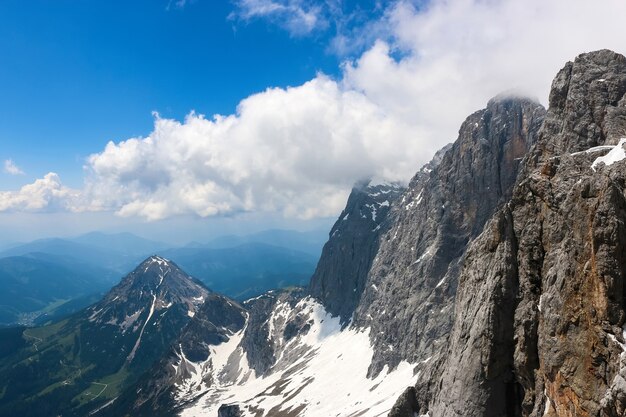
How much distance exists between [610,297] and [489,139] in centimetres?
13260

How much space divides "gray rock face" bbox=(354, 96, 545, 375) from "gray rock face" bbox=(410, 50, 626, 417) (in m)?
88.0

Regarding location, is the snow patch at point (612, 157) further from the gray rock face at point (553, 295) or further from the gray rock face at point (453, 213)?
the gray rock face at point (453, 213)

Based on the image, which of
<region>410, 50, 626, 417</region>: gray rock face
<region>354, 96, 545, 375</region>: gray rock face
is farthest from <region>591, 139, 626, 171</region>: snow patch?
<region>354, 96, 545, 375</region>: gray rock face

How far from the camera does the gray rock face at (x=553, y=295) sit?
32.4 metres

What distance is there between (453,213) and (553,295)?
13220cm

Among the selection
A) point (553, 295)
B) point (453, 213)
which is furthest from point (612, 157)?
point (453, 213)

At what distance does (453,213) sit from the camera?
165375mm

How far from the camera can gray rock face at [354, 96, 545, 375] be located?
144475 mm

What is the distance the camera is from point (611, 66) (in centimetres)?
6438

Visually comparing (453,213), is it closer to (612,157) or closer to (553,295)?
(612,157)

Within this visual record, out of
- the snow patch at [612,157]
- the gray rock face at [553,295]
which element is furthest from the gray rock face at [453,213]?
the snow patch at [612,157]

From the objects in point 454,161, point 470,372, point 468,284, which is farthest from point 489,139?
point 470,372

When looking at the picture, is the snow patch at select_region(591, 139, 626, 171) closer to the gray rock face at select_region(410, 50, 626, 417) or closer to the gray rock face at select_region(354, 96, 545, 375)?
the gray rock face at select_region(410, 50, 626, 417)

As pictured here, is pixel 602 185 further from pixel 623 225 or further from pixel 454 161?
pixel 454 161
